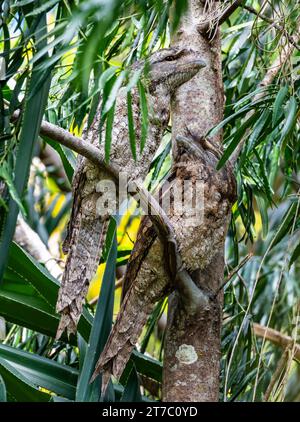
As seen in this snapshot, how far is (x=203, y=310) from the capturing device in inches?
67.2

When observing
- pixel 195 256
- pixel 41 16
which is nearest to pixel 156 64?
pixel 195 256

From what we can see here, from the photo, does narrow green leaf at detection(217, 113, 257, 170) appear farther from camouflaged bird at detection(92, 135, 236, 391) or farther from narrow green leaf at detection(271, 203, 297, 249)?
narrow green leaf at detection(271, 203, 297, 249)

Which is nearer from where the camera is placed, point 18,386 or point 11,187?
point 11,187

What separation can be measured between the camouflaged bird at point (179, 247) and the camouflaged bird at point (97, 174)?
0.13m

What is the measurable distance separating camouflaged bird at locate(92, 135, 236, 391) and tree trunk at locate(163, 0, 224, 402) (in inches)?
2.1

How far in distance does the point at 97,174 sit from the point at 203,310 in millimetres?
512

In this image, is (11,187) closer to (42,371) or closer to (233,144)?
(233,144)

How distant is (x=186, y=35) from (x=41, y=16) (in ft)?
2.46

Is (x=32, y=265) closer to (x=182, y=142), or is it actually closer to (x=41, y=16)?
(x=182, y=142)

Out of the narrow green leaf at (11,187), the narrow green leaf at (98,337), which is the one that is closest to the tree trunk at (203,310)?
the narrow green leaf at (98,337)

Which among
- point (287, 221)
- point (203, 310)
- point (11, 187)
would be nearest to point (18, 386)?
point (203, 310)

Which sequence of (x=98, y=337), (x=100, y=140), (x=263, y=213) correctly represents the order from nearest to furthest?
(x=100, y=140) → (x=98, y=337) → (x=263, y=213)
